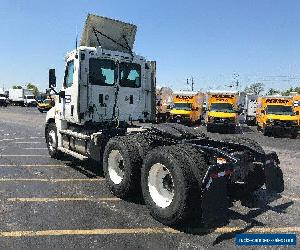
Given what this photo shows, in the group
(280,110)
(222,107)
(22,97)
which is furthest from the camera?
(22,97)

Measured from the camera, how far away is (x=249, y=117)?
32.4 m

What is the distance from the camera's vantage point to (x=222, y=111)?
998 inches

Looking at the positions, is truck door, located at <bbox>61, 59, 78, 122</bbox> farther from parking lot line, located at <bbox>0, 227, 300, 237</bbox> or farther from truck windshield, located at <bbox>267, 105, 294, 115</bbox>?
truck windshield, located at <bbox>267, 105, 294, 115</bbox>

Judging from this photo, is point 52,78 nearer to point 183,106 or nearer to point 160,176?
point 160,176

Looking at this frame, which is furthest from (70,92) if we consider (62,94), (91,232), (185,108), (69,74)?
(185,108)

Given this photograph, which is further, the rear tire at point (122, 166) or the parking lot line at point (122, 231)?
the rear tire at point (122, 166)

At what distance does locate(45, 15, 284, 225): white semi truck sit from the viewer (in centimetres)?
534

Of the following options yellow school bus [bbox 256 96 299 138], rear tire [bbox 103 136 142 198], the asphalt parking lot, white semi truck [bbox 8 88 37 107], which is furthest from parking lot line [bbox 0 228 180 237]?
white semi truck [bbox 8 88 37 107]

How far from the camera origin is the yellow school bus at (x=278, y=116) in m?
22.4

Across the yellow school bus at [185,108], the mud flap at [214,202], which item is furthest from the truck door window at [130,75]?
the yellow school bus at [185,108]

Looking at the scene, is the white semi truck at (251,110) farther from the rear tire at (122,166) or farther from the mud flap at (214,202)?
the mud flap at (214,202)

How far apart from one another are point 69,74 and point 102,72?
1049mm

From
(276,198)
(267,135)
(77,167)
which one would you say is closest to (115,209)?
(276,198)

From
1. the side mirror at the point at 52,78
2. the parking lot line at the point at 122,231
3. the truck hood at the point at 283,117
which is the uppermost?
the side mirror at the point at 52,78
